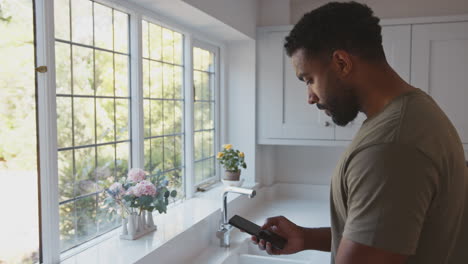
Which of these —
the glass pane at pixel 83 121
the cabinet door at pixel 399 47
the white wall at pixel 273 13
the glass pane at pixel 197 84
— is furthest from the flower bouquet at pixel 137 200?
the white wall at pixel 273 13

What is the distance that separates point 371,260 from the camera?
625mm

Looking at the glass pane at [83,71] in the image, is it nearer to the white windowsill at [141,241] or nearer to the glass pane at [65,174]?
the glass pane at [65,174]

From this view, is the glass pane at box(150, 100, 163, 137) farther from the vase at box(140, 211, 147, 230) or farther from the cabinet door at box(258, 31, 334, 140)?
the cabinet door at box(258, 31, 334, 140)

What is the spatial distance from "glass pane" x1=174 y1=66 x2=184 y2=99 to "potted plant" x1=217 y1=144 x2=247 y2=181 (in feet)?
1.67

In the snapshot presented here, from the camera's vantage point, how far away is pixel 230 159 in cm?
271

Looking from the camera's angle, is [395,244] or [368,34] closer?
[395,244]

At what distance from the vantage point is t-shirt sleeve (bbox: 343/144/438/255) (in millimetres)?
598

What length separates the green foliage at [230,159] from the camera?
2.70 m

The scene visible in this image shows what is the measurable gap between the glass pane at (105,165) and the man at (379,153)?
3.65ft

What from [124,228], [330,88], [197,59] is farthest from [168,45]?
[330,88]

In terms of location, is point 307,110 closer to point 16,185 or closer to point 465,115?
point 465,115

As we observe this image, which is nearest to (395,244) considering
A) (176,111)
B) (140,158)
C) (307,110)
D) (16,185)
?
(16,185)

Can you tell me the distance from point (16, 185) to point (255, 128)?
6.39 ft

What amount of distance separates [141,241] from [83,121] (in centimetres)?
54
